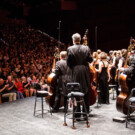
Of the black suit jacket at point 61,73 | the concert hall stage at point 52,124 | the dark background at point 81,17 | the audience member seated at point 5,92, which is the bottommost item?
the concert hall stage at point 52,124

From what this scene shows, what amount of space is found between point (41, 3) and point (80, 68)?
1613 centimetres

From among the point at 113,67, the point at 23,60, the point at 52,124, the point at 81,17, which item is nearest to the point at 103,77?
the point at 113,67

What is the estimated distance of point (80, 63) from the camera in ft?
11.7

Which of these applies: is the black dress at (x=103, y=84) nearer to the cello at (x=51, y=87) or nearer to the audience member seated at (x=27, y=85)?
the cello at (x=51, y=87)

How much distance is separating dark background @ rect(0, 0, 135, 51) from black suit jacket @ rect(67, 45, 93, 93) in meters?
9.01

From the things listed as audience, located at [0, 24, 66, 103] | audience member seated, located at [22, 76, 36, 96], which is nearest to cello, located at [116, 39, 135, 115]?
audience, located at [0, 24, 66, 103]

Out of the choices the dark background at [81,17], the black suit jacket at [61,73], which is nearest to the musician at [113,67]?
the black suit jacket at [61,73]

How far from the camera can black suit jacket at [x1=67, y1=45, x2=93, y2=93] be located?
356 centimetres

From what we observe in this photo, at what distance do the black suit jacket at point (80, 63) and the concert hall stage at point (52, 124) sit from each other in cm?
63

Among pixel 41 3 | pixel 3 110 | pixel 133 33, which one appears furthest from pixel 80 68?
pixel 41 3

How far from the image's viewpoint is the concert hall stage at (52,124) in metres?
3.19

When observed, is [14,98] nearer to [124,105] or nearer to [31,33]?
[124,105]

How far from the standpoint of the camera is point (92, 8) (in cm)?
1411

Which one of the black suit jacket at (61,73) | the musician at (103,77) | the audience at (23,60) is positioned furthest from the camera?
the audience at (23,60)
